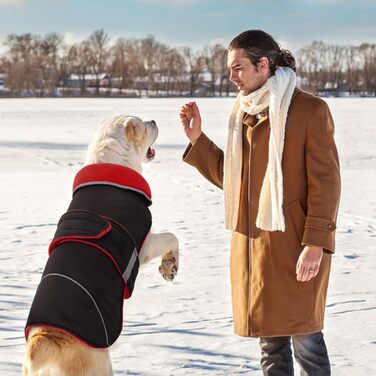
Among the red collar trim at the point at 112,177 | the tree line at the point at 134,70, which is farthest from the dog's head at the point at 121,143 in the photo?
the tree line at the point at 134,70

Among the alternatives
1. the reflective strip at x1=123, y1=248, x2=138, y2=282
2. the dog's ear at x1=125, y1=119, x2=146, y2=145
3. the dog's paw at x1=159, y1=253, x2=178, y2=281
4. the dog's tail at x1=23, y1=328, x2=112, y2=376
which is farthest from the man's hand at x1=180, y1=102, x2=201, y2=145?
the dog's tail at x1=23, y1=328, x2=112, y2=376

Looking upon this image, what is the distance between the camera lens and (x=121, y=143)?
10.9ft

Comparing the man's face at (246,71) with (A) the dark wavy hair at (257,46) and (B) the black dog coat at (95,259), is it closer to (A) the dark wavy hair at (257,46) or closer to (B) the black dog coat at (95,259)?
(A) the dark wavy hair at (257,46)

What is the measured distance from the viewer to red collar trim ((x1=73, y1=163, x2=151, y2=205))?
3.04 metres

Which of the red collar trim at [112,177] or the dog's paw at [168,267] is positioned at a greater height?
the red collar trim at [112,177]

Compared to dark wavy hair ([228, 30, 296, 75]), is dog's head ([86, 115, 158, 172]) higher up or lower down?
lower down

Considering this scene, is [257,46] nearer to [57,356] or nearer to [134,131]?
[134,131]

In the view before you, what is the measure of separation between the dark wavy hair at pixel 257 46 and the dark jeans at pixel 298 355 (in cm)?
116

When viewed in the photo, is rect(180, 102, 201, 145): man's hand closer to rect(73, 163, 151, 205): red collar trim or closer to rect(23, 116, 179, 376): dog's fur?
rect(23, 116, 179, 376): dog's fur

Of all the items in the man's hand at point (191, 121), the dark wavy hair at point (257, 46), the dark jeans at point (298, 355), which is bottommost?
the dark jeans at point (298, 355)

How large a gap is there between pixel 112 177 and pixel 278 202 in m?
0.74

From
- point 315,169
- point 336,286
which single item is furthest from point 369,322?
point 315,169

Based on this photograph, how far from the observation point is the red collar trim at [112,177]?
304 centimetres

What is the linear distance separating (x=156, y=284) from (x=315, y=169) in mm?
2724
